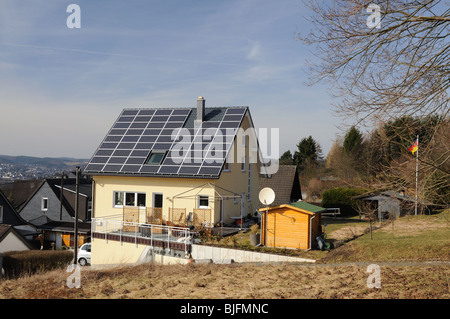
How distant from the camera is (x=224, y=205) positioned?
72.3 ft

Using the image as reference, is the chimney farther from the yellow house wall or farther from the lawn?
the lawn

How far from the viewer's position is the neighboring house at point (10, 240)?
25641 mm

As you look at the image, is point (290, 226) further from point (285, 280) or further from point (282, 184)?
point (282, 184)

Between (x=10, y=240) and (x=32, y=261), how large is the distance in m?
7.72

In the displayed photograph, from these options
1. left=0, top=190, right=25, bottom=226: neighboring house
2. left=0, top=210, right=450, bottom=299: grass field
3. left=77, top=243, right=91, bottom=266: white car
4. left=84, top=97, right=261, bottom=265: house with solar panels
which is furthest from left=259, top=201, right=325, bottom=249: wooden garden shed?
left=0, top=190, right=25, bottom=226: neighboring house

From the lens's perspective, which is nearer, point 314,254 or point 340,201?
point 314,254

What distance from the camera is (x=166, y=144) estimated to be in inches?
933

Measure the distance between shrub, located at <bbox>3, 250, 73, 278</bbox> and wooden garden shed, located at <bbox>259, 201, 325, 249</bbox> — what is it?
951cm

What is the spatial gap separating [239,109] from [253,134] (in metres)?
2.24

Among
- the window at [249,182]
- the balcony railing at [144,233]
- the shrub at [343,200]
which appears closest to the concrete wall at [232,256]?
the balcony railing at [144,233]

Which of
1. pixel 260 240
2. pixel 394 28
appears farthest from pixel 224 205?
pixel 394 28

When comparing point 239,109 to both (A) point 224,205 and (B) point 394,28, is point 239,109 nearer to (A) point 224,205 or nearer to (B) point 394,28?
(A) point 224,205

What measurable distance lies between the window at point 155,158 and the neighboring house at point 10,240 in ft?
36.8

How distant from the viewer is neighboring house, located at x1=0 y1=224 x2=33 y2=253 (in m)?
25.6
